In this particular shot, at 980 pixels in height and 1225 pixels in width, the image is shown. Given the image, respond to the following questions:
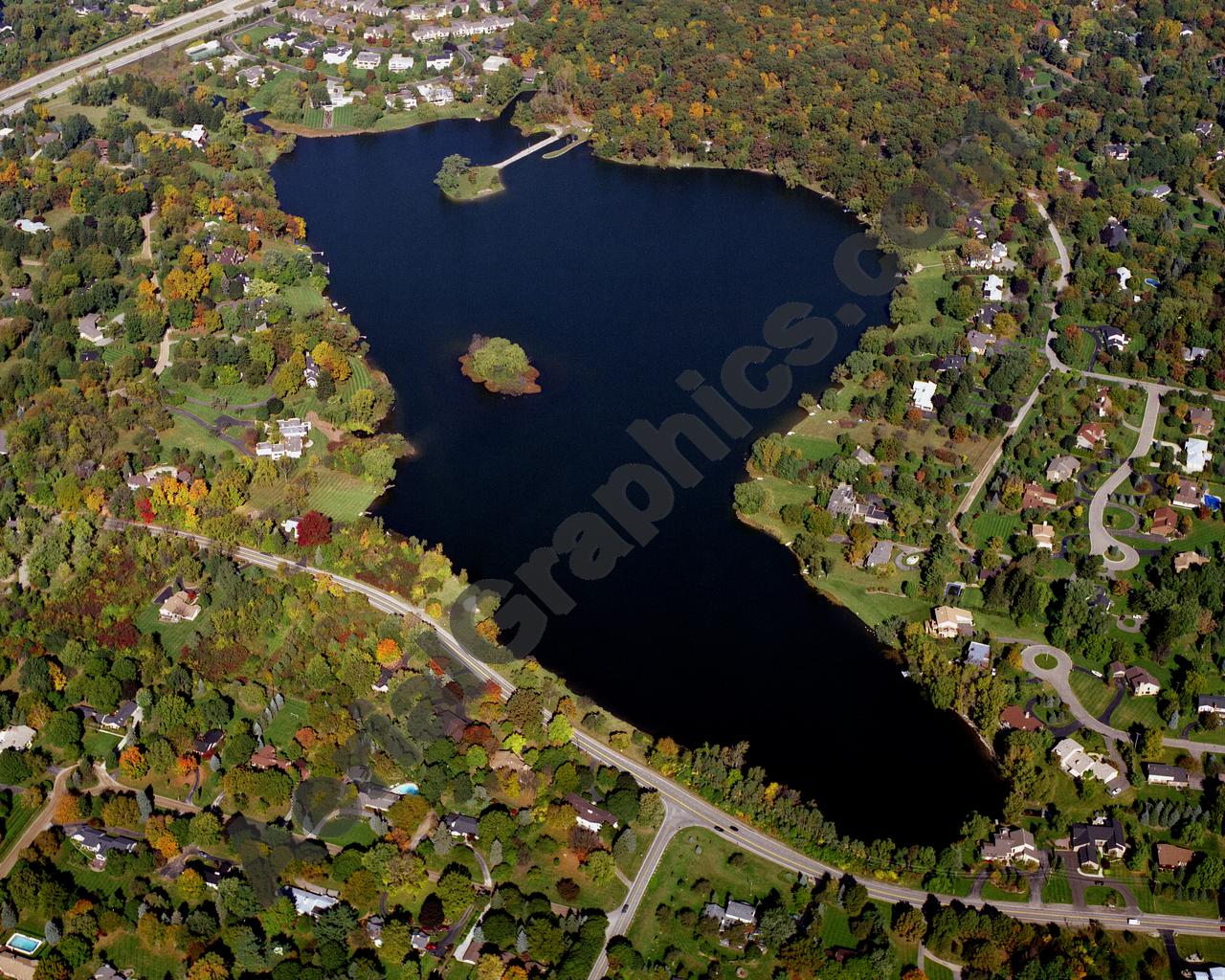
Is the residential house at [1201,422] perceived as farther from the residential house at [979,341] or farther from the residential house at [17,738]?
the residential house at [17,738]

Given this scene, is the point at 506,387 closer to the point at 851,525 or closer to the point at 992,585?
the point at 851,525

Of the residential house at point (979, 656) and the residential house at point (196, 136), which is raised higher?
the residential house at point (196, 136)

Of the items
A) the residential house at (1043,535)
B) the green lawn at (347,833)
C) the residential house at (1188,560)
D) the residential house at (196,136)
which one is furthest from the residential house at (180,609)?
the residential house at (196,136)

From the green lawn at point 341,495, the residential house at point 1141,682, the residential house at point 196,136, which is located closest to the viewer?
the residential house at point 1141,682

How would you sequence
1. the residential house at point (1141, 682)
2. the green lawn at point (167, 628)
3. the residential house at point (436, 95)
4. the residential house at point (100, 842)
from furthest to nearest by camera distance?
the residential house at point (436, 95), the green lawn at point (167, 628), the residential house at point (1141, 682), the residential house at point (100, 842)

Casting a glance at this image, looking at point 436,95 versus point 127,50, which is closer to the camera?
point 436,95

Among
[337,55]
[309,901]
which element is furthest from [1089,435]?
[337,55]

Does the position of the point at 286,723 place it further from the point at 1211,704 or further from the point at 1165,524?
the point at 1165,524
